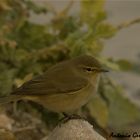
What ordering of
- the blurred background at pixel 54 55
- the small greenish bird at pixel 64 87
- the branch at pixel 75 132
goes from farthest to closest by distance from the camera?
1. the blurred background at pixel 54 55
2. the small greenish bird at pixel 64 87
3. the branch at pixel 75 132

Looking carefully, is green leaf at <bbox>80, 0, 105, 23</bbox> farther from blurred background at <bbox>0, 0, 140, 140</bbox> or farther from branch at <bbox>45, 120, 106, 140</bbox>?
branch at <bbox>45, 120, 106, 140</bbox>

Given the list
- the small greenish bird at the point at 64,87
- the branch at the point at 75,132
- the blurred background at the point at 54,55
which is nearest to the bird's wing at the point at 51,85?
the small greenish bird at the point at 64,87

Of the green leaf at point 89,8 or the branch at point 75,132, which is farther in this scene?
the green leaf at point 89,8

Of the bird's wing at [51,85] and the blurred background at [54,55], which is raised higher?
the bird's wing at [51,85]

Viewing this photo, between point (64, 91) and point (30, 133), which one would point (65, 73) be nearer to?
point (64, 91)

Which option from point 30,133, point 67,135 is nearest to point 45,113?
point 30,133

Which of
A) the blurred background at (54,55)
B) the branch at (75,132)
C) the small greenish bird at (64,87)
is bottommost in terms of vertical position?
the blurred background at (54,55)

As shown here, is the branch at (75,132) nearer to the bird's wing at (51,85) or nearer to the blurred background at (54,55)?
the bird's wing at (51,85)
